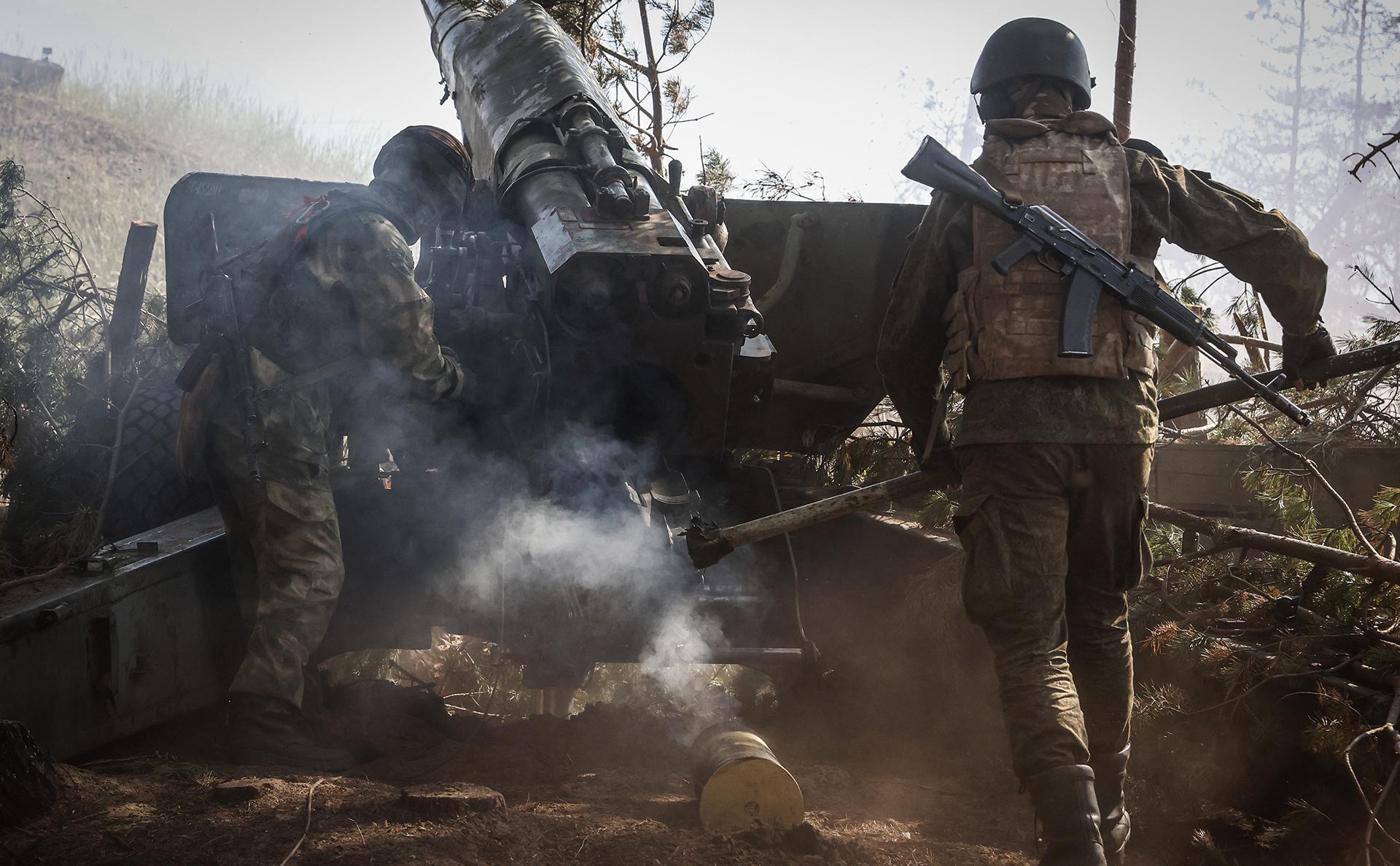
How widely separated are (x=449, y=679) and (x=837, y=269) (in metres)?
2.49

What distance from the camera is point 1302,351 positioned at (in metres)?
2.97

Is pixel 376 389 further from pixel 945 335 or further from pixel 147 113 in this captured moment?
pixel 147 113

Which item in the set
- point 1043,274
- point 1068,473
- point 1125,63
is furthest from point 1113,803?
point 1125,63

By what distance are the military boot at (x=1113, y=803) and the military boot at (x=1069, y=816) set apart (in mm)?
275

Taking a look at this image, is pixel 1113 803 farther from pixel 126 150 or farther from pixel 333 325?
pixel 126 150

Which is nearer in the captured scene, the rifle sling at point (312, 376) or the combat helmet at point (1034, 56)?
the combat helmet at point (1034, 56)

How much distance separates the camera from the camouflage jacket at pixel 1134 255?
8.62 feet

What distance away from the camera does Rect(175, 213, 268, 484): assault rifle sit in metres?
3.33

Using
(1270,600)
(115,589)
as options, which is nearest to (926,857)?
(1270,600)

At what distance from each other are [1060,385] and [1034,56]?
3.09 feet

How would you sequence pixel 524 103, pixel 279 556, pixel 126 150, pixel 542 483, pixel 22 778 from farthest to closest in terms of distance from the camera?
pixel 126 150 → pixel 524 103 → pixel 542 483 → pixel 279 556 → pixel 22 778

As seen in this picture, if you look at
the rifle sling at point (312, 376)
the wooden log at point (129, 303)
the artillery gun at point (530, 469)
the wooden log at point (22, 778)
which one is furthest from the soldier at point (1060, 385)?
the wooden log at point (129, 303)

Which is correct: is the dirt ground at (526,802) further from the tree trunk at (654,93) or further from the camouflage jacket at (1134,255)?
the tree trunk at (654,93)

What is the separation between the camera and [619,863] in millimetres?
2432
